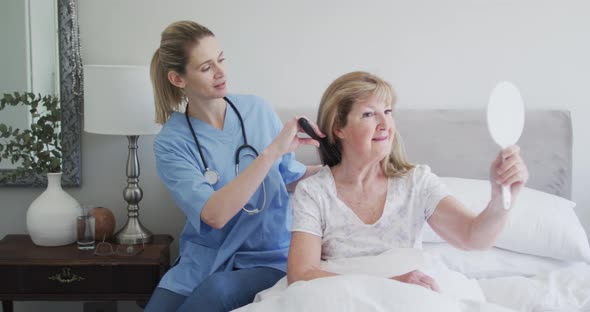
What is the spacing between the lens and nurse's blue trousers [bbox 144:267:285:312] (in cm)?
169

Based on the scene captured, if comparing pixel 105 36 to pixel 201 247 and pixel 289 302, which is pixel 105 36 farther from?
pixel 289 302

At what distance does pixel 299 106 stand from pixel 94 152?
844 mm

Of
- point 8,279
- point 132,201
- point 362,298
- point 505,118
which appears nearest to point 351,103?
point 505,118

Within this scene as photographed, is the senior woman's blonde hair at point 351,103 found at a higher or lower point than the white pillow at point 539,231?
higher

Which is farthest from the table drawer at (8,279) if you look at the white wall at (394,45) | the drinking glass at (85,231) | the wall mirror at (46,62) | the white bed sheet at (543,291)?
the white bed sheet at (543,291)

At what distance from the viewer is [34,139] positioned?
2.50m

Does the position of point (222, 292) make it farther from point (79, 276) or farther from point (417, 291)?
point (79, 276)

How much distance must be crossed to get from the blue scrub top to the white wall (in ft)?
2.09

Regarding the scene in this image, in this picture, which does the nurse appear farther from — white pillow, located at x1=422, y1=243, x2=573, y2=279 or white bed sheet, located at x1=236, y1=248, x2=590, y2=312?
white pillow, located at x1=422, y1=243, x2=573, y2=279

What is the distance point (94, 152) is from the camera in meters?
2.66

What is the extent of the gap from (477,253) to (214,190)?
850mm

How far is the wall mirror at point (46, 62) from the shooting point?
2.54 m

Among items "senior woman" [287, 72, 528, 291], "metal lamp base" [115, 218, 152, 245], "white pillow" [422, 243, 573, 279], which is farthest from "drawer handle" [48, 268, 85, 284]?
"white pillow" [422, 243, 573, 279]

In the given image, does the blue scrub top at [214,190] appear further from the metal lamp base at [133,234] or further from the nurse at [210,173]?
the metal lamp base at [133,234]
